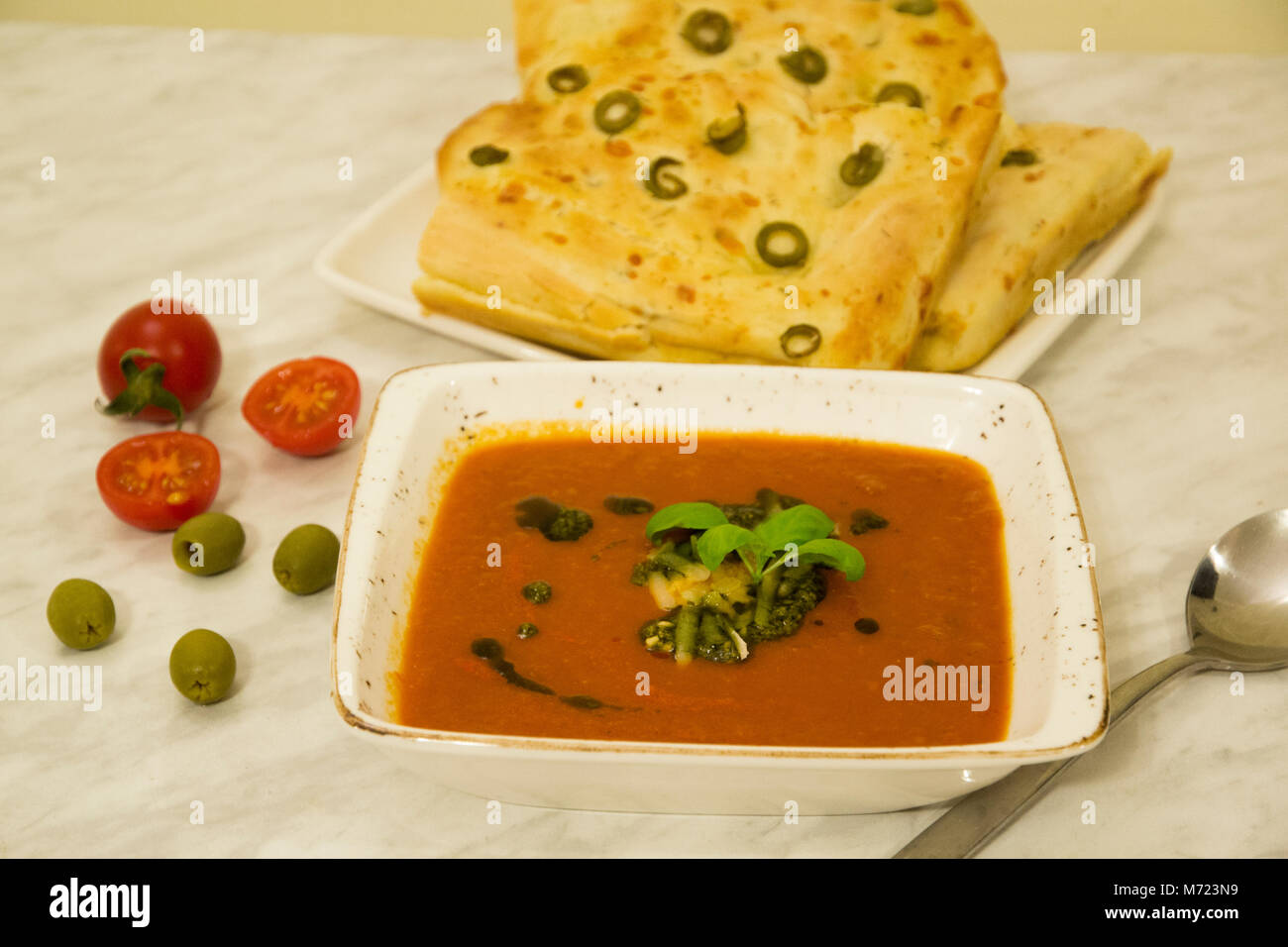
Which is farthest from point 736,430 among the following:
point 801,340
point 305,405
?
point 305,405

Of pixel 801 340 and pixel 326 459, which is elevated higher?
pixel 801 340

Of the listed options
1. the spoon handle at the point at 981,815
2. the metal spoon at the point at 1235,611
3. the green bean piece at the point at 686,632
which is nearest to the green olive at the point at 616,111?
the green bean piece at the point at 686,632

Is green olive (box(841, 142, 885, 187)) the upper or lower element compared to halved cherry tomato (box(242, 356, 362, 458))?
upper

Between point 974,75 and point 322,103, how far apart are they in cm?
273

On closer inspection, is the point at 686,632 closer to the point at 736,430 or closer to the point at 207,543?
the point at 736,430

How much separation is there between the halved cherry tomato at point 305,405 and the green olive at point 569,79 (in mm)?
1190

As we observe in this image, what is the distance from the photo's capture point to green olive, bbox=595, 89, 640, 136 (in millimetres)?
4043

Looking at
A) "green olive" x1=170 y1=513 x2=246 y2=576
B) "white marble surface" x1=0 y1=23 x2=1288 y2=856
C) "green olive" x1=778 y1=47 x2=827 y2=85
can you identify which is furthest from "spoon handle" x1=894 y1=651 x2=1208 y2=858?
"green olive" x1=778 y1=47 x2=827 y2=85

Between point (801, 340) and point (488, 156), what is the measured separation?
1193mm

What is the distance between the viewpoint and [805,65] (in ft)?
14.0

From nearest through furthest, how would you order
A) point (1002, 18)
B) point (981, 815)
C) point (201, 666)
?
point (981, 815)
point (201, 666)
point (1002, 18)

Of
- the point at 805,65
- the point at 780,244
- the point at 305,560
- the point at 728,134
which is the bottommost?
the point at 305,560

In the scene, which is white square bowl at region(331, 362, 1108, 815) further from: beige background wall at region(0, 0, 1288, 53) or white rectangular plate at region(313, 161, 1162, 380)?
beige background wall at region(0, 0, 1288, 53)

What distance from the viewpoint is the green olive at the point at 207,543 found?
3324 mm
